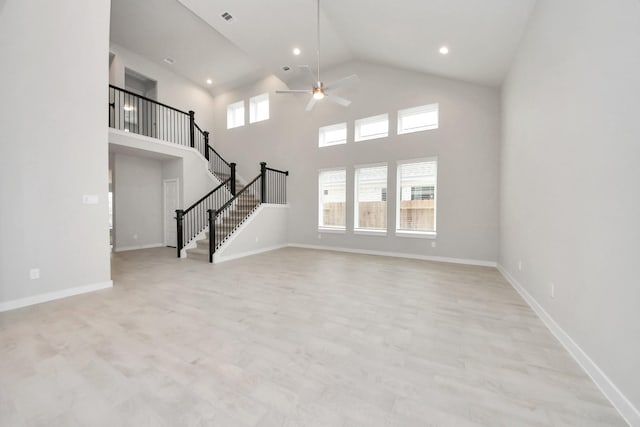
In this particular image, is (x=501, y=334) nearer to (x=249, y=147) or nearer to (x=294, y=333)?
(x=294, y=333)

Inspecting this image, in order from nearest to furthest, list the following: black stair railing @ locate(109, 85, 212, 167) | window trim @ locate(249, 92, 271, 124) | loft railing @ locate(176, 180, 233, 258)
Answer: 1. loft railing @ locate(176, 180, 233, 258)
2. black stair railing @ locate(109, 85, 212, 167)
3. window trim @ locate(249, 92, 271, 124)

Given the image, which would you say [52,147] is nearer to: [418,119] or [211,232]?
[211,232]

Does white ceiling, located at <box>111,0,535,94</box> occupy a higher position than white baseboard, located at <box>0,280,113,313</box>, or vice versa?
white ceiling, located at <box>111,0,535,94</box>

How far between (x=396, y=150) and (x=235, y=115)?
20.9 feet

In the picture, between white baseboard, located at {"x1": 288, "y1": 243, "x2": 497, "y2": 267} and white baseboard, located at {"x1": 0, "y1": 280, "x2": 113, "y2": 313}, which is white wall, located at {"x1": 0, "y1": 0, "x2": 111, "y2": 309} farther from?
white baseboard, located at {"x1": 288, "y1": 243, "x2": 497, "y2": 267}

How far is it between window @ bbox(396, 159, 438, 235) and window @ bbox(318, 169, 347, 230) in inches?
60.2

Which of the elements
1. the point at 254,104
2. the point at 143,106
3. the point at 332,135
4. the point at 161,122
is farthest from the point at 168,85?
the point at 332,135

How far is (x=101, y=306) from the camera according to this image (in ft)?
9.94

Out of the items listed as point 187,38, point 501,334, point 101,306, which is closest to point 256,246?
point 101,306

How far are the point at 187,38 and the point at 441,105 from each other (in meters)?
6.86

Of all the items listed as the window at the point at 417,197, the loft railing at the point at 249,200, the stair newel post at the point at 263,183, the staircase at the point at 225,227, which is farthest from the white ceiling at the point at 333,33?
the staircase at the point at 225,227

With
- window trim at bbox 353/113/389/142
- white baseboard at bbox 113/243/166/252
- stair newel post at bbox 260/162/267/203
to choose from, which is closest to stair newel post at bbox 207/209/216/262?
stair newel post at bbox 260/162/267/203

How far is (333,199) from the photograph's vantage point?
7.17 m

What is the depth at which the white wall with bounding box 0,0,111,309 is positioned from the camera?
2971mm
